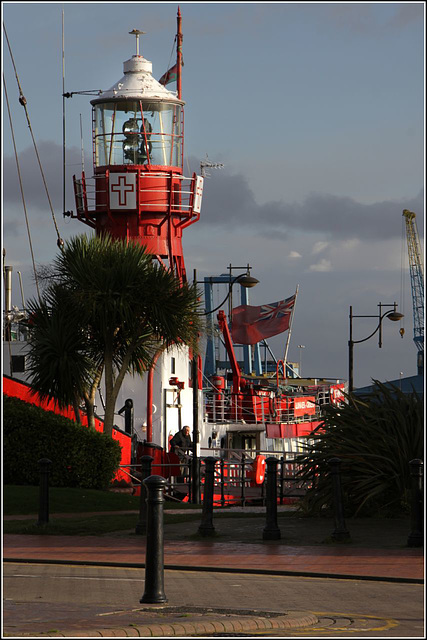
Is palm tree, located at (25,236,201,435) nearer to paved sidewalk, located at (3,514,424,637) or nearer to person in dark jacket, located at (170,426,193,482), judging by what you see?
person in dark jacket, located at (170,426,193,482)

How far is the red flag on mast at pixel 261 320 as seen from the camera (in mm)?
42188

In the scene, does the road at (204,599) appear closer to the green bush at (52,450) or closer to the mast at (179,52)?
the green bush at (52,450)

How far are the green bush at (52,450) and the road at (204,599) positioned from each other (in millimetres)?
9528

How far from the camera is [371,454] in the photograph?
16438 mm

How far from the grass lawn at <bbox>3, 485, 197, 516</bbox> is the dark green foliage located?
4412mm

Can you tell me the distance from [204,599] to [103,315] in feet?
49.6

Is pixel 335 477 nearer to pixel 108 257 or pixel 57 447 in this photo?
pixel 57 447

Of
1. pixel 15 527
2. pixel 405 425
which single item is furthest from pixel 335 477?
pixel 15 527

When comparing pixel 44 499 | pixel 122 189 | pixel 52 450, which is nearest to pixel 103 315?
pixel 52 450

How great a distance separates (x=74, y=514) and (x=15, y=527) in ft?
7.75

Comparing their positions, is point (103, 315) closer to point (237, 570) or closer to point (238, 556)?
point (238, 556)

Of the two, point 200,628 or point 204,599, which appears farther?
point 204,599

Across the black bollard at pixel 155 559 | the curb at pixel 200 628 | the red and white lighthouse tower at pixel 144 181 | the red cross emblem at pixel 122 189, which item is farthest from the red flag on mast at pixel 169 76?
the curb at pixel 200 628

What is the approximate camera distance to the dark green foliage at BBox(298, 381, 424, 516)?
16.4 metres
